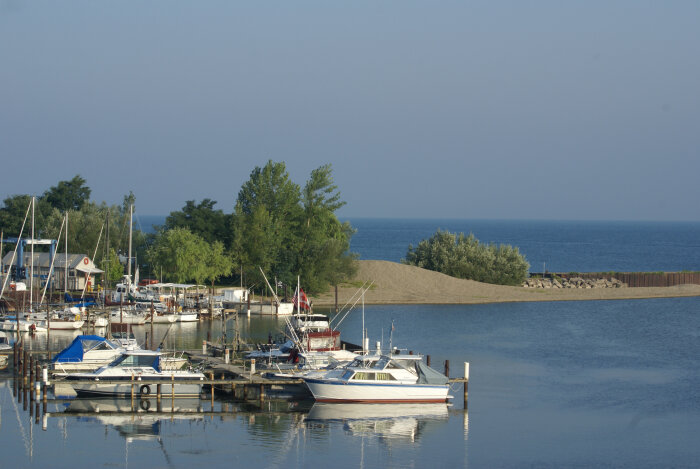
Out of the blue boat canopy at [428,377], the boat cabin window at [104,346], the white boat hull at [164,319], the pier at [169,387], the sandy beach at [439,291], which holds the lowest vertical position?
the pier at [169,387]

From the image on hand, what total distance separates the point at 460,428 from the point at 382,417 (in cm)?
359

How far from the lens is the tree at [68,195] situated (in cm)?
11969

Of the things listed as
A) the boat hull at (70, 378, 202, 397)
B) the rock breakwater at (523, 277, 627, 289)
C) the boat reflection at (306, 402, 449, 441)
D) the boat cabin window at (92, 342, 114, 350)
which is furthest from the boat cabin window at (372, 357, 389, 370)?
the rock breakwater at (523, 277, 627, 289)

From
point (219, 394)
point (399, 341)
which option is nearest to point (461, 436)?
point (219, 394)

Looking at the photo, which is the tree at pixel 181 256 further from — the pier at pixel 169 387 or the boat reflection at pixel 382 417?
the boat reflection at pixel 382 417

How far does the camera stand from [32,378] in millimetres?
43875

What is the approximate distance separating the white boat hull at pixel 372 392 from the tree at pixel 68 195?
83.5m

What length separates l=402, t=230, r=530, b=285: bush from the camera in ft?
338

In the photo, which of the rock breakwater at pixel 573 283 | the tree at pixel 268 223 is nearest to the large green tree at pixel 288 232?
the tree at pixel 268 223

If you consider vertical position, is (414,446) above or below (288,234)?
below

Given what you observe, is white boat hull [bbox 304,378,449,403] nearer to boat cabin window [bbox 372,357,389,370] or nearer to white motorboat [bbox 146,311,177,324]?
boat cabin window [bbox 372,357,389,370]

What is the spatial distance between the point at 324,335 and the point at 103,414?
47.7 ft

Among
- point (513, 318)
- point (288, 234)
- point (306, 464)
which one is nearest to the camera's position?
point (306, 464)

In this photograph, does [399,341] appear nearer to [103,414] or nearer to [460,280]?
[103,414]
